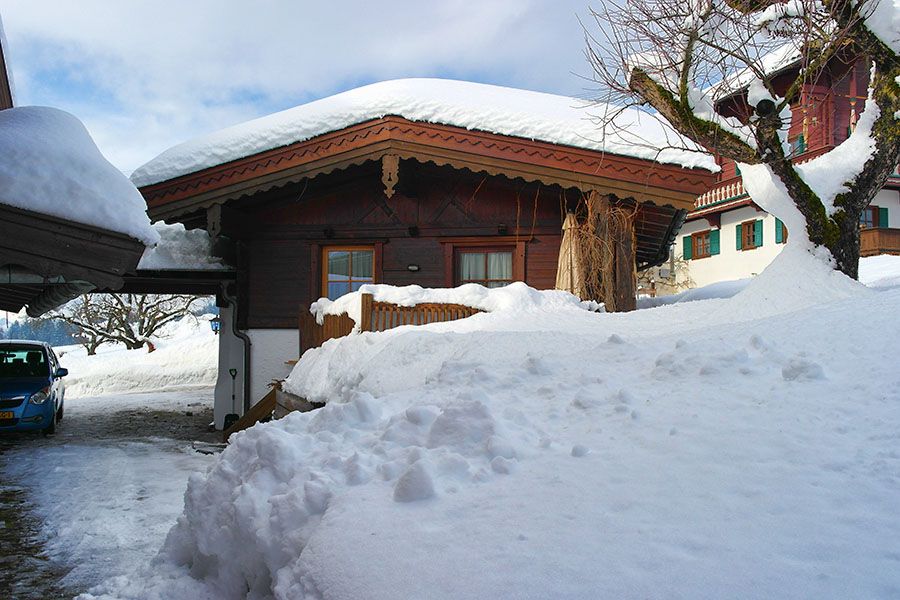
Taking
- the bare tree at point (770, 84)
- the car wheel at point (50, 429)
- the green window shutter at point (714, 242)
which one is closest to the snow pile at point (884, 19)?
the bare tree at point (770, 84)

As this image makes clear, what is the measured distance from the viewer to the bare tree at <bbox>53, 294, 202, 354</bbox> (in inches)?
1417

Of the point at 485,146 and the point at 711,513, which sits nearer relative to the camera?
the point at 711,513

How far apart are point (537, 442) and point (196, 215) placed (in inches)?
425

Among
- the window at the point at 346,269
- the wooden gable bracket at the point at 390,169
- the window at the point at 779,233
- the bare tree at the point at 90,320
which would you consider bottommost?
the bare tree at the point at 90,320

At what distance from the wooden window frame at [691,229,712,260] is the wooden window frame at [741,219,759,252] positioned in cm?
205

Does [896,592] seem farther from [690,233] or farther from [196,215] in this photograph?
[690,233]

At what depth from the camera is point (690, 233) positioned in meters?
30.7

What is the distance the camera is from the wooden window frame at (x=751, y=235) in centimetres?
2600

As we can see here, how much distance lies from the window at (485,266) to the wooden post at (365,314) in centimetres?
338

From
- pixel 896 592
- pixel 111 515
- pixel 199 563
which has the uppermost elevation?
pixel 896 592

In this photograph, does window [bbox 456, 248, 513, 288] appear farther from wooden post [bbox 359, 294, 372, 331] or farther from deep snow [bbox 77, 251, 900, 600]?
deep snow [bbox 77, 251, 900, 600]

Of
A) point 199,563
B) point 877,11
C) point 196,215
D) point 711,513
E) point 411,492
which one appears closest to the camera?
point 711,513

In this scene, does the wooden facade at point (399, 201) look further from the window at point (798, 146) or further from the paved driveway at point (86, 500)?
the paved driveway at point (86, 500)

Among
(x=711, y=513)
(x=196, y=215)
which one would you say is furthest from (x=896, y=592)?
(x=196, y=215)
